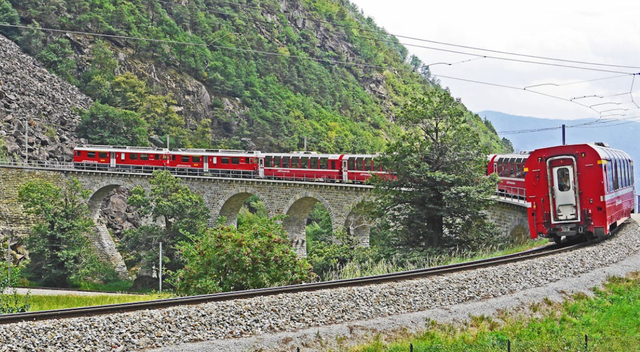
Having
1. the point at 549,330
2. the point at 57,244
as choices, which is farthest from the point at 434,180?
the point at 57,244

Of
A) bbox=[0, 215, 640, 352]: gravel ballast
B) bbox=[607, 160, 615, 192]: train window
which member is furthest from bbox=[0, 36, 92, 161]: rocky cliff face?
bbox=[0, 215, 640, 352]: gravel ballast

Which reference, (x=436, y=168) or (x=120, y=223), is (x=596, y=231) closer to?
(x=436, y=168)

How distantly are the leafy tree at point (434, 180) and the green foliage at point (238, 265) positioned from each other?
818 centimetres

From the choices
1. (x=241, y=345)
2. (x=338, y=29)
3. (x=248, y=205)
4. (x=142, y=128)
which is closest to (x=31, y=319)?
(x=241, y=345)

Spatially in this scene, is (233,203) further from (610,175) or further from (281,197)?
(610,175)

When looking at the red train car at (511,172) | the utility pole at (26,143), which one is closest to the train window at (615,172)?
the red train car at (511,172)

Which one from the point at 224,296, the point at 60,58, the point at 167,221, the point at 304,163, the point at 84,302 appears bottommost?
the point at 84,302

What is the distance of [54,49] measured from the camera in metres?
71.9

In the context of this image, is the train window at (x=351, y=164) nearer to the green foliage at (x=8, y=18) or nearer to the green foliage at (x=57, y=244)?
the green foliage at (x=57, y=244)

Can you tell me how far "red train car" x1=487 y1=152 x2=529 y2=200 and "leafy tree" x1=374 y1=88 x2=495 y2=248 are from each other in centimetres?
414

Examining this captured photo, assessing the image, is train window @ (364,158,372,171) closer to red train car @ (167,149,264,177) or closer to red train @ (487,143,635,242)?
red train car @ (167,149,264,177)

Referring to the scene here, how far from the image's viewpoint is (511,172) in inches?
1150

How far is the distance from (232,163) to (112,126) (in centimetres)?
2329

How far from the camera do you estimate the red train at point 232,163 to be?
39591 mm
